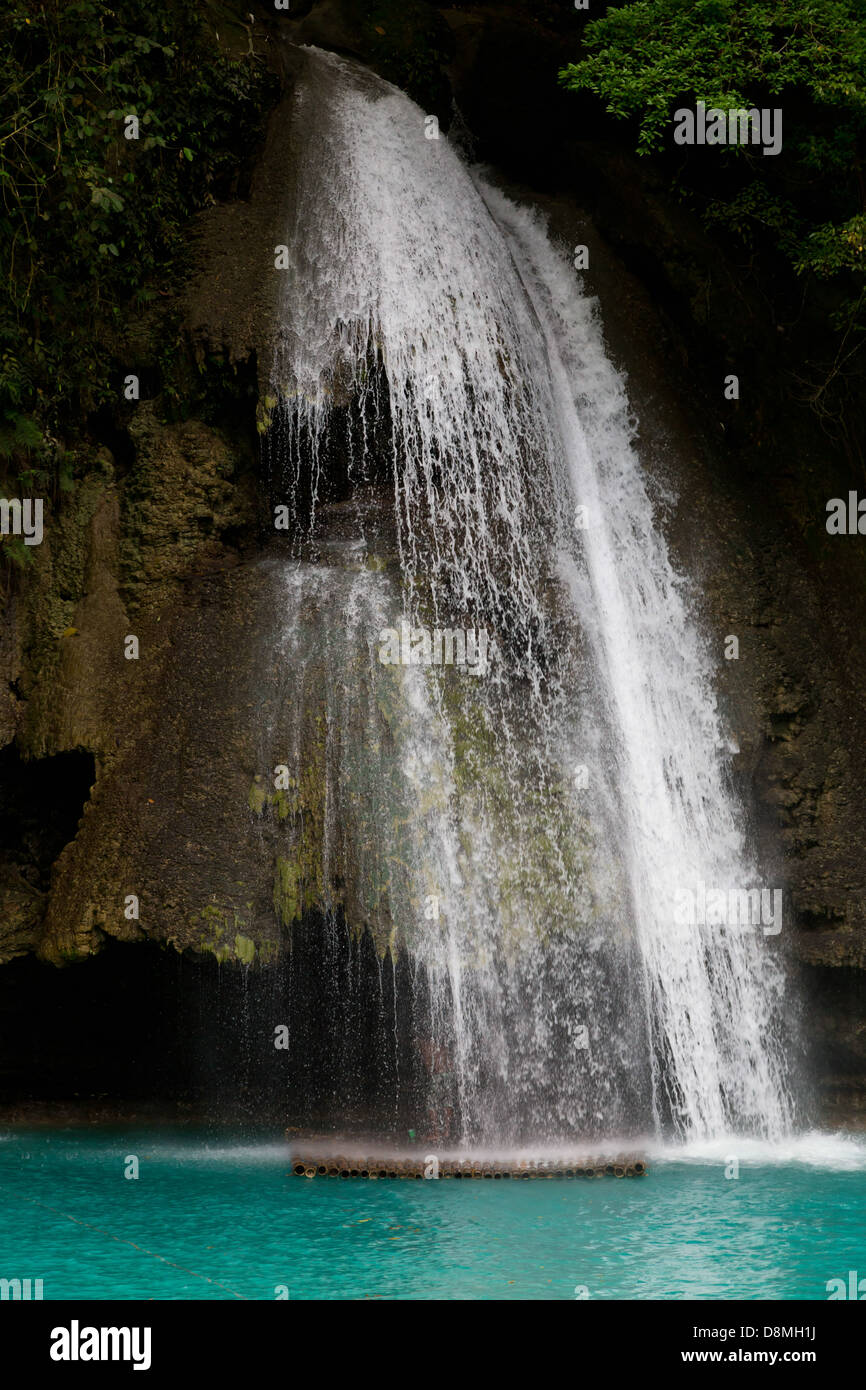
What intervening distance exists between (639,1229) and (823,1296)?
1317 millimetres

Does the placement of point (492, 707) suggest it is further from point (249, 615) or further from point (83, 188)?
point (83, 188)

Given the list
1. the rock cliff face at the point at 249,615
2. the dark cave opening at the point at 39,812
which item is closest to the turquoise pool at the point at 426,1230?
the rock cliff face at the point at 249,615

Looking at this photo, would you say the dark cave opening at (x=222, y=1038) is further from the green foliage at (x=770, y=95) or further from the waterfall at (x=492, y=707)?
the green foliage at (x=770, y=95)

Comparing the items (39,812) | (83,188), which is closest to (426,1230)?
(39,812)

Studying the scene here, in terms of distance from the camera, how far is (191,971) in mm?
9164

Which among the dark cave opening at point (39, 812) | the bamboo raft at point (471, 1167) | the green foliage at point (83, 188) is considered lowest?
the bamboo raft at point (471, 1167)

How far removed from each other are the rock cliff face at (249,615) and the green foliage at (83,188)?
41cm

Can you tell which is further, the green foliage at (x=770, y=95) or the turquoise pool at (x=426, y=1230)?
the green foliage at (x=770, y=95)

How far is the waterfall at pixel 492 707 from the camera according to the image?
8.99m

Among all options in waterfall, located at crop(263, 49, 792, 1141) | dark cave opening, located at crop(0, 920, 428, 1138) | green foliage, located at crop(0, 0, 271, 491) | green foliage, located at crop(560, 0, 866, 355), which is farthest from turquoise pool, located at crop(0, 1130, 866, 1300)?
green foliage, located at crop(560, 0, 866, 355)

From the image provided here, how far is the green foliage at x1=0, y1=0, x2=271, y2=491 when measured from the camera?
10.3 meters

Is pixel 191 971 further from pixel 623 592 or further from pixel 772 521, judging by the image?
pixel 772 521

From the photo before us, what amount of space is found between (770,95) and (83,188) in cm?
715

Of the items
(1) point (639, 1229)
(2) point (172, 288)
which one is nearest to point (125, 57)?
(2) point (172, 288)
